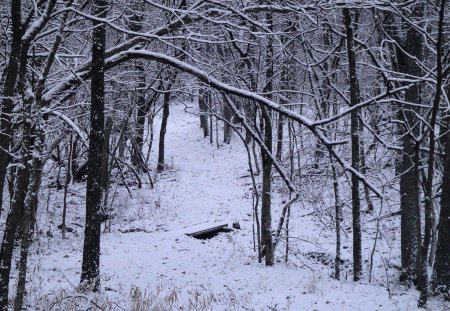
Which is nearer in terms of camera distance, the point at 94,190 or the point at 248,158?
the point at 94,190

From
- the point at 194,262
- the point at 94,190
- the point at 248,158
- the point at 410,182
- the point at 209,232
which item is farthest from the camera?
the point at 209,232

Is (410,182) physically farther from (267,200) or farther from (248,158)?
(248,158)

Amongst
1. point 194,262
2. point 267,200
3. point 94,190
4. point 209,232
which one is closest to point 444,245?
point 267,200

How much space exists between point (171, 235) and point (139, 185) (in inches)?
282

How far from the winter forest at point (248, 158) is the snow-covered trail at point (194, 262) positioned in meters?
0.06

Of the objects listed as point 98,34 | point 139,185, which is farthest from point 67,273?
point 139,185

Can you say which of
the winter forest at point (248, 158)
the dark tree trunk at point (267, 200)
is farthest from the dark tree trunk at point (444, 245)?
the dark tree trunk at point (267, 200)

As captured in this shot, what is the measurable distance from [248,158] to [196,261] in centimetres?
327

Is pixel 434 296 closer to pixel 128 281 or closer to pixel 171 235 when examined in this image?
pixel 128 281

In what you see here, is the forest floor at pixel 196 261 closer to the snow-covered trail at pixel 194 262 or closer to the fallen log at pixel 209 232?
the snow-covered trail at pixel 194 262

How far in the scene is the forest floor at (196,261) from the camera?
732 cm

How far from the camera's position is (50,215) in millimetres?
15453

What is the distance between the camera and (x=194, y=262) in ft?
35.2

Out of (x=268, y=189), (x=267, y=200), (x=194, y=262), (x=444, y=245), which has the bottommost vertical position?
(x=194, y=262)
